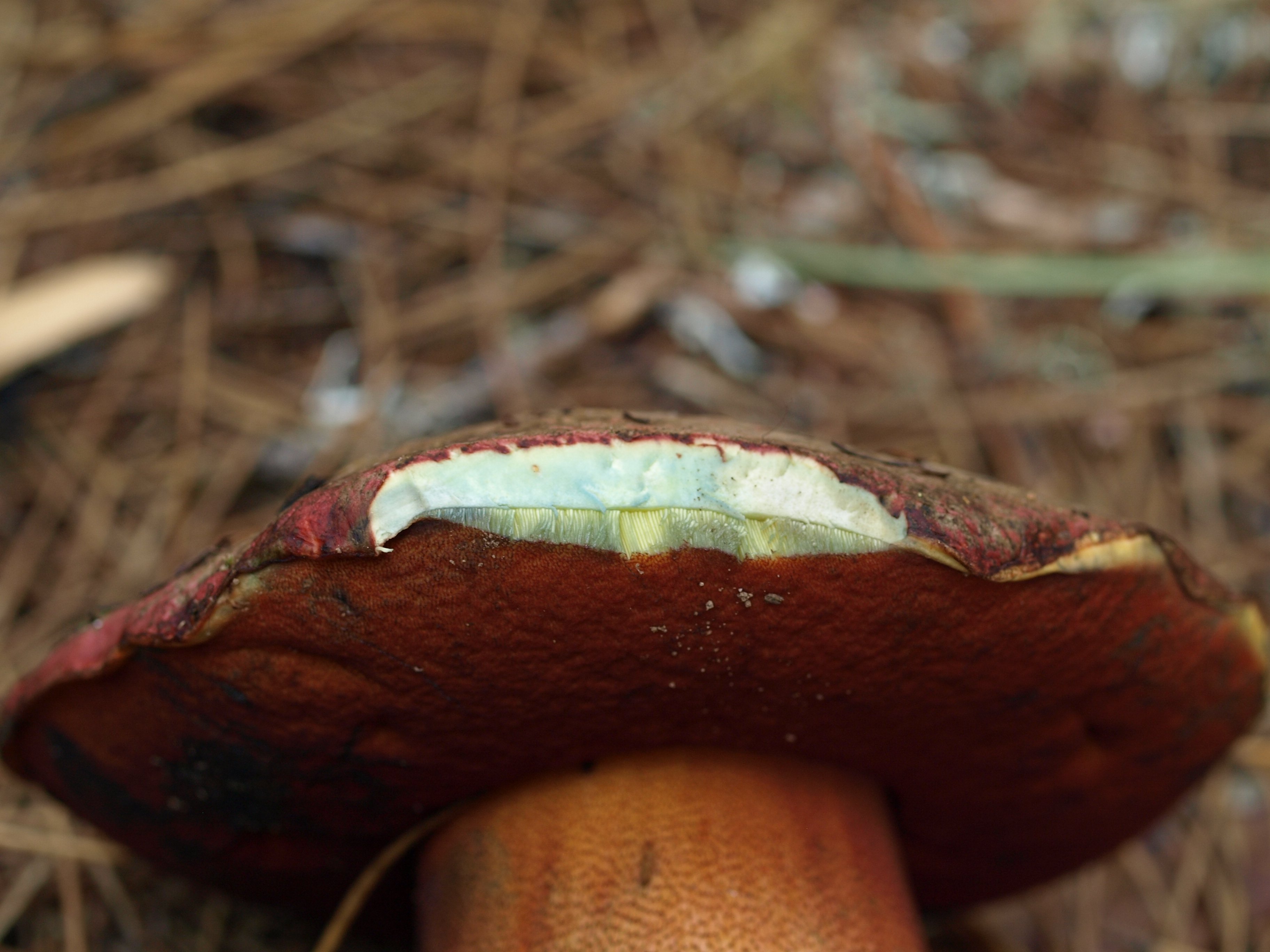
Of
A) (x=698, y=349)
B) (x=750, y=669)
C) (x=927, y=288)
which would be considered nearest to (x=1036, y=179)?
(x=927, y=288)

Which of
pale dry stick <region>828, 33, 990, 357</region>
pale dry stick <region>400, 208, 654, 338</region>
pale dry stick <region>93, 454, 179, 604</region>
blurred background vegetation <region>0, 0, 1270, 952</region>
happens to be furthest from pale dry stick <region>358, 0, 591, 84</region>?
pale dry stick <region>93, 454, 179, 604</region>

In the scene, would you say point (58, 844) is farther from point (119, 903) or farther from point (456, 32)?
point (456, 32)

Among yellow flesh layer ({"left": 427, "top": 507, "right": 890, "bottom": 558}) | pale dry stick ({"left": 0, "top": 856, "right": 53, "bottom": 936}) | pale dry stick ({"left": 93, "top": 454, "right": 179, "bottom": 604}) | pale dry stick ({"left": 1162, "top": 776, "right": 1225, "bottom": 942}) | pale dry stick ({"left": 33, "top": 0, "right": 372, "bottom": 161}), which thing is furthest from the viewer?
pale dry stick ({"left": 33, "top": 0, "right": 372, "bottom": 161})

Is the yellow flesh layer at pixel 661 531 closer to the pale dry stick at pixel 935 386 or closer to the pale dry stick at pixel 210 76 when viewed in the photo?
the pale dry stick at pixel 935 386

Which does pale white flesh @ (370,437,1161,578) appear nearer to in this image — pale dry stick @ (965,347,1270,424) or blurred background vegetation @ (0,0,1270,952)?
blurred background vegetation @ (0,0,1270,952)

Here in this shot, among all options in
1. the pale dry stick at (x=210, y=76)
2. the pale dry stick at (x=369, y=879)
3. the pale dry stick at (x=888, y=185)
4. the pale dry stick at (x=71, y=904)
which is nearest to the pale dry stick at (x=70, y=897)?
the pale dry stick at (x=71, y=904)

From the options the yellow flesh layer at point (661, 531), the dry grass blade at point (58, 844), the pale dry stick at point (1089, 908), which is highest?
the dry grass blade at point (58, 844)

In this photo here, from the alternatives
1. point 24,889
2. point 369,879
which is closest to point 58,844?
point 24,889

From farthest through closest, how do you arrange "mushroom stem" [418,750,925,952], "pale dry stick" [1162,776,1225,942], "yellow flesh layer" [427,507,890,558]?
"pale dry stick" [1162,776,1225,942]
"mushroom stem" [418,750,925,952]
"yellow flesh layer" [427,507,890,558]
